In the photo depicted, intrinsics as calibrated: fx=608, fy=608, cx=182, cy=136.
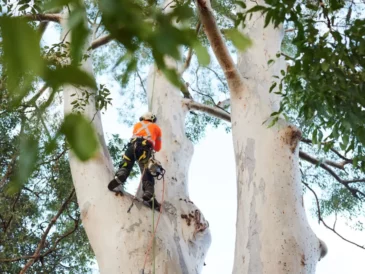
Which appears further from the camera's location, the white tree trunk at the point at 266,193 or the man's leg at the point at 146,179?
the man's leg at the point at 146,179

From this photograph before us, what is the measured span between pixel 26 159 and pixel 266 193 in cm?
287

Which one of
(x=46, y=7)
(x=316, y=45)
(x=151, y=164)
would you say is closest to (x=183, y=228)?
(x=151, y=164)

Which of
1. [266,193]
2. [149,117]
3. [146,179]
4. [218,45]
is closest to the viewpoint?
[266,193]

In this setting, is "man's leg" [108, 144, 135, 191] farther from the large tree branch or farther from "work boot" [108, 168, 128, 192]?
the large tree branch

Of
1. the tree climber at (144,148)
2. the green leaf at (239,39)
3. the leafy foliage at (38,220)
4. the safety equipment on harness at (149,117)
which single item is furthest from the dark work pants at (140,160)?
the green leaf at (239,39)

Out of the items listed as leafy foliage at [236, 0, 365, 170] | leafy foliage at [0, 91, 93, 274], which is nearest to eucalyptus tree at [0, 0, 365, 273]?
leafy foliage at [236, 0, 365, 170]

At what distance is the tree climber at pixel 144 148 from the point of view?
4.07m

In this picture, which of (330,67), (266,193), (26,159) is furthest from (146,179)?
(26,159)

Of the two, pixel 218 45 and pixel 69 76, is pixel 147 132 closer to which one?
pixel 218 45

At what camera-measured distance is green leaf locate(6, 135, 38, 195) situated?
0.56m

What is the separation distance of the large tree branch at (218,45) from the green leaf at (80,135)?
298 cm

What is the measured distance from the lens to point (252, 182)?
346 centimetres

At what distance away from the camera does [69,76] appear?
501 millimetres

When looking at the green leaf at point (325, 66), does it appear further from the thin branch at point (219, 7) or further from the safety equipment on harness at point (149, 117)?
the thin branch at point (219, 7)
